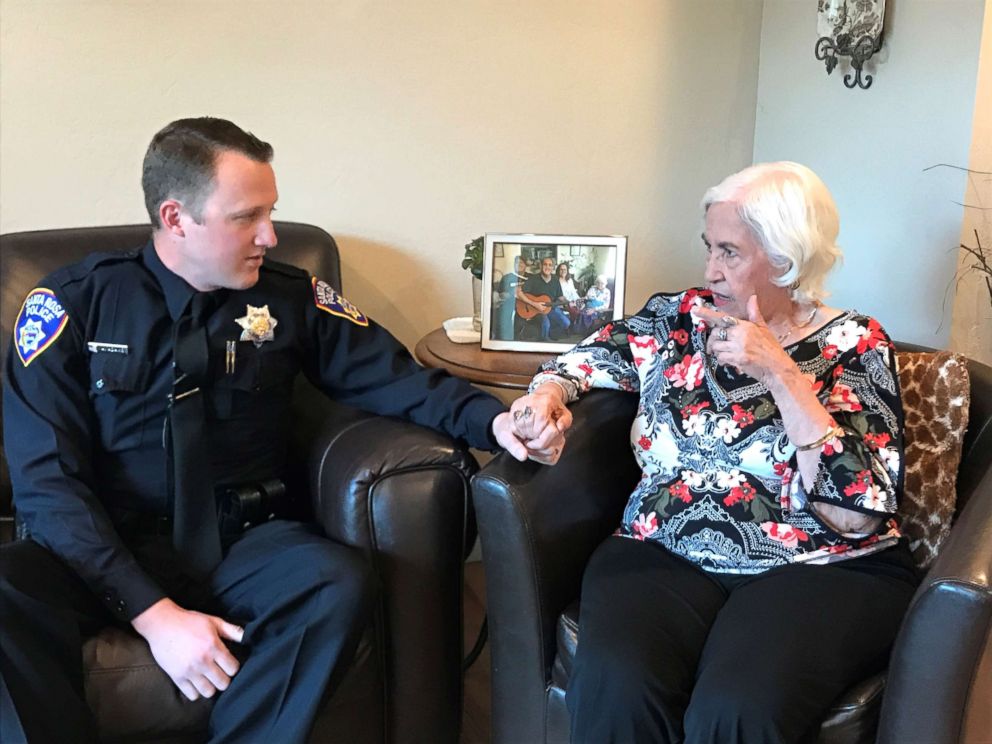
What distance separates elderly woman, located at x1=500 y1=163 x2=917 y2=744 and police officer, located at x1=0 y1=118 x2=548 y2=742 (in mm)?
241

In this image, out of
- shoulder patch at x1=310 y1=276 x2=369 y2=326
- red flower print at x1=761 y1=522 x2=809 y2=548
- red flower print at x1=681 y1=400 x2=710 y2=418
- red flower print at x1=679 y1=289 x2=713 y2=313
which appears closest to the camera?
red flower print at x1=761 y1=522 x2=809 y2=548

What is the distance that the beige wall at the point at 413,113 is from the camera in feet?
6.86

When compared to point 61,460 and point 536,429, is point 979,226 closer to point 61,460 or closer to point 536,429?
point 536,429

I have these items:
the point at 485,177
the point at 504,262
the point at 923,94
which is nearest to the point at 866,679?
the point at 504,262

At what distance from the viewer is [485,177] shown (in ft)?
7.95

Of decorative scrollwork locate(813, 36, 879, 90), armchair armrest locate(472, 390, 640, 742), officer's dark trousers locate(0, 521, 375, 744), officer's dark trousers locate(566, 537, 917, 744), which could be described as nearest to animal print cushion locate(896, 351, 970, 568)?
officer's dark trousers locate(566, 537, 917, 744)

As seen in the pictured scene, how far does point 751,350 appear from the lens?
1.46 meters

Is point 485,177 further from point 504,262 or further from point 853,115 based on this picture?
point 853,115

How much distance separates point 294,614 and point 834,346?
3.06 feet

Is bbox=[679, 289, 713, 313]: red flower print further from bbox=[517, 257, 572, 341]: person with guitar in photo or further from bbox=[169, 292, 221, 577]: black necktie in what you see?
bbox=[169, 292, 221, 577]: black necktie

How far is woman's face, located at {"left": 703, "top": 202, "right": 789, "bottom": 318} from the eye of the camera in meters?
1.62

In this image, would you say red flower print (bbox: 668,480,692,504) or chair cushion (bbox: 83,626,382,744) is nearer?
chair cushion (bbox: 83,626,382,744)

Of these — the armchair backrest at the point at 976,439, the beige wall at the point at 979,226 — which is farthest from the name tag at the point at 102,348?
the beige wall at the point at 979,226

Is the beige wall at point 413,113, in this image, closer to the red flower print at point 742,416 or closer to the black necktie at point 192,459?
the black necktie at point 192,459
